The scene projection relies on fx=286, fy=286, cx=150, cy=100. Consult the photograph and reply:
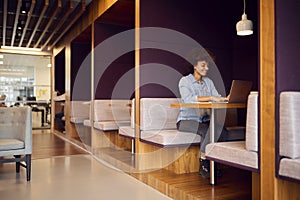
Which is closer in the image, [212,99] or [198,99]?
[212,99]

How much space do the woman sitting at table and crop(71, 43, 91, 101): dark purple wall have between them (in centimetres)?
432

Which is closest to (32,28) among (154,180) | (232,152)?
(154,180)

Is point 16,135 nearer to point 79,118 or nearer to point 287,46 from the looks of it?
point 79,118

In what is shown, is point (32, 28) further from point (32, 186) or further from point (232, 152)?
point (232, 152)

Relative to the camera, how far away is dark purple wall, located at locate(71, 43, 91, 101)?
728 cm

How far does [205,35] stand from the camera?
4207 millimetres

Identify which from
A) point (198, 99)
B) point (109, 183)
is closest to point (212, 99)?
point (198, 99)

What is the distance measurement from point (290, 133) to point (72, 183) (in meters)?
2.45

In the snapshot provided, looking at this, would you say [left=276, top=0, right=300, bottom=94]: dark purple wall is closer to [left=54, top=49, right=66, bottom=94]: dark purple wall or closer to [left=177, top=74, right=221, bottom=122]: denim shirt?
[left=177, top=74, right=221, bottom=122]: denim shirt

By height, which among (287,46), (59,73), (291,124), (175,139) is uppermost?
(59,73)

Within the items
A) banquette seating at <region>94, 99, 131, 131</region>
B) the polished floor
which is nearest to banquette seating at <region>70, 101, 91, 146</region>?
banquette seating at <region>94, 99, 131, 131</region>

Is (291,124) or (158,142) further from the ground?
(291,124)

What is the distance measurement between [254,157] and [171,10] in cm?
256

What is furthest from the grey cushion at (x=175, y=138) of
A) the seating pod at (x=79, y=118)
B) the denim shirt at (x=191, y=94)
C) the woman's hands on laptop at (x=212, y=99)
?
the seating pod at (x=79, y=118)
